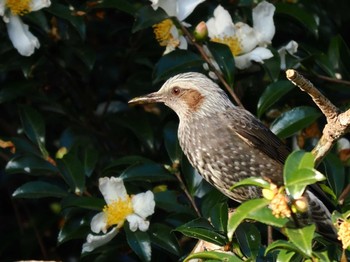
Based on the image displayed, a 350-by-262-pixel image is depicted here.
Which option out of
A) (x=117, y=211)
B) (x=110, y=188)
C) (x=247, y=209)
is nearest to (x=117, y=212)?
(x=117, y=211)

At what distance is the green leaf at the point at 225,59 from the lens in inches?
183

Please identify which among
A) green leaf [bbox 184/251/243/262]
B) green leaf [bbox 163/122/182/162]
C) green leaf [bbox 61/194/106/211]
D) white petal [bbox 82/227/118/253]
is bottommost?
white petal [bbox 82/227/118/253]

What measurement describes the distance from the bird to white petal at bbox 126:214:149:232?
1.21 feet

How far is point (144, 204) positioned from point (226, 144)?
49 cm

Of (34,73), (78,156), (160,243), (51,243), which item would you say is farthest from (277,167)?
(51,243)

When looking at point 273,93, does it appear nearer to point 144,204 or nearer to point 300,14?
point 300,14

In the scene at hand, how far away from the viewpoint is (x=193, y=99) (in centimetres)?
480

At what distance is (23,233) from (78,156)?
931 millimetres

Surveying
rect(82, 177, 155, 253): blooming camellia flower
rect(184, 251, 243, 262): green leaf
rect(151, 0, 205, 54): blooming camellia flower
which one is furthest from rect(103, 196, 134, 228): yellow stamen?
rect(184, 251, 243, 262): green leaf

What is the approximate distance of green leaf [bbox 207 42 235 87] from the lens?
15.3ft

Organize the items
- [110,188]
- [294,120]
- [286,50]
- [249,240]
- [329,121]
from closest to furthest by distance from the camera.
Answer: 1. [329,121]
2. [249,240]
3. [110,188]
4. [294,120]
5. [286,50]

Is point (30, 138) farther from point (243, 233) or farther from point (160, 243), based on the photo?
point (243, 233)

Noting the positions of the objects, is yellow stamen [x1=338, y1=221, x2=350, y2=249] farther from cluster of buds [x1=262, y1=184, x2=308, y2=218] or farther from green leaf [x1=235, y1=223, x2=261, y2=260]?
green leaf [x1=235, y1=223, x2=261, y2=260]

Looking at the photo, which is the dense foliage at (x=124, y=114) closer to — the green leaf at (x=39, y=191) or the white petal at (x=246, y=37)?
the green leaf at (x=39, y=191)
